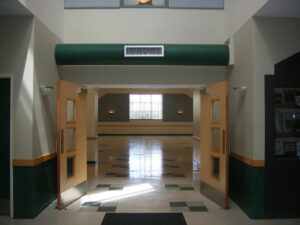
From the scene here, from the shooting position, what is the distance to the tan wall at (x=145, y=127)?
21109 millimetres

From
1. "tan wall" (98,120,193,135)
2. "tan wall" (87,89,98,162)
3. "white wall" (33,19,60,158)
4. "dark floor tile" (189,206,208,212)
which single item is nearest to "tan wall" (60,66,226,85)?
"white wall" (33,19,60,158)

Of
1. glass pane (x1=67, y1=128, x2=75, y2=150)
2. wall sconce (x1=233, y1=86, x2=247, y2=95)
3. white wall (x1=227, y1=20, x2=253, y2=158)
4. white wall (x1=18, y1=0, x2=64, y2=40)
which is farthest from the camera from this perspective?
glass pane (x1=67, y1=128, x2=75, y2=150)

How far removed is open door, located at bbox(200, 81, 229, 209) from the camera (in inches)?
171

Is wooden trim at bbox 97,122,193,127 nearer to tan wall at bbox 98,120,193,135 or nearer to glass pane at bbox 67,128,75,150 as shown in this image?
tan wall at bbox 98,120,193,135


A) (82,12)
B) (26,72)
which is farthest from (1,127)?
(82,12)

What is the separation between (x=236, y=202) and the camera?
4598 mm

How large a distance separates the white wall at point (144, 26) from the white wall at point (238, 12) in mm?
269

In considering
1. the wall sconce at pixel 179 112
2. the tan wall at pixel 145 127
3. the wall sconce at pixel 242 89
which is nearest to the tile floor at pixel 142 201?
the wall sconce at pixel 242 89

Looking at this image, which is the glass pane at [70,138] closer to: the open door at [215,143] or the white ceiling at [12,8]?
the white ceiling at [12,8]

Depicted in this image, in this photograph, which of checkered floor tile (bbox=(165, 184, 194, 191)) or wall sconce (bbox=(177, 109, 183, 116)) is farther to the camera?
wall sconce (bbox=(177, 109, 183, 116))

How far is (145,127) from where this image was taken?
21125 millimetres

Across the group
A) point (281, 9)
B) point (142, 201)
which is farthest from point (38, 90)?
point (281, 9)

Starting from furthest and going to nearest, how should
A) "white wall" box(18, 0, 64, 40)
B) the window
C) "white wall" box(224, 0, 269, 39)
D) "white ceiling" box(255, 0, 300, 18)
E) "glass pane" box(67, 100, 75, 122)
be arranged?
the window < "glass pane" box(67, 100, 75, 122) < "white wall" box(18, 0, 64, 40) < "white wall" box(224, 0, 269, 39) < "white ceiling" box(255, 0, 300, 18)

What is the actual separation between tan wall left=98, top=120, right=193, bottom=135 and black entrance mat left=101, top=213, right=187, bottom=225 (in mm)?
16975
